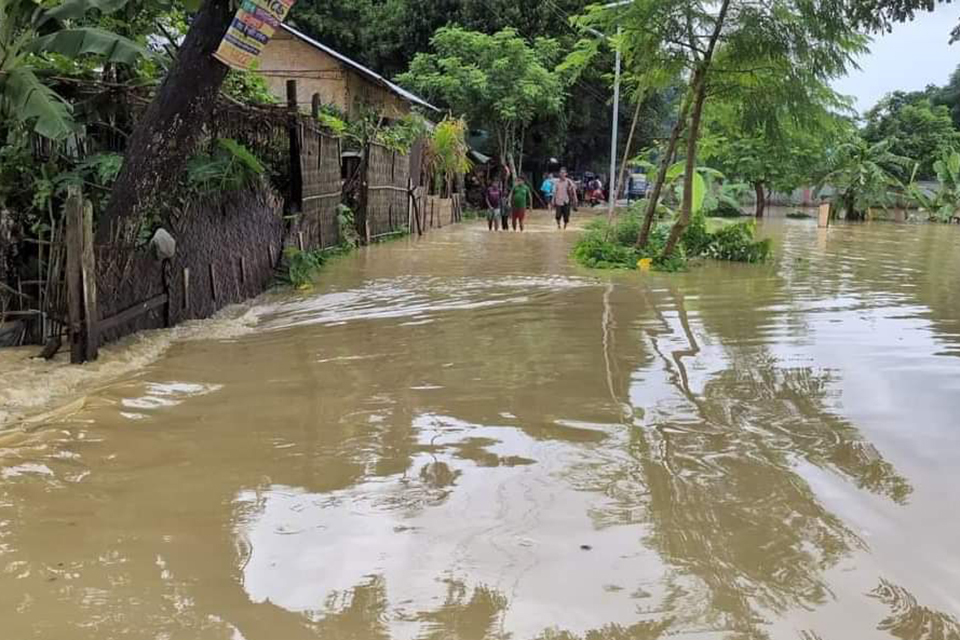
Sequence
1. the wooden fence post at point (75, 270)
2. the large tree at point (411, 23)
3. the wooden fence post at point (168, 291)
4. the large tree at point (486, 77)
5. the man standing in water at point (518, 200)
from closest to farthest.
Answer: the wooden fence post at point (75, 270) < the wooden fence post at point (168, 291) < the man standing in water at point (518, 200) < the large tree at point (486, 77) < the large tree at point (411, 23)

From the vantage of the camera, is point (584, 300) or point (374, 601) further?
point (584, 300)

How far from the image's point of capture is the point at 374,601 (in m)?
3.00

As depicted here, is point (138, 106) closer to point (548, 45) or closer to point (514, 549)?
point (514, 549)

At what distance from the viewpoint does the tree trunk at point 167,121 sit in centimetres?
683

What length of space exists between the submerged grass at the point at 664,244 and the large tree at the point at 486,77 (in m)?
13.6

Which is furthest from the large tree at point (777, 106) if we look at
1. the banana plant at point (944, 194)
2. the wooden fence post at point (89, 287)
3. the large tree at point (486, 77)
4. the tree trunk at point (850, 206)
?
the banana plant at point (944, 194)

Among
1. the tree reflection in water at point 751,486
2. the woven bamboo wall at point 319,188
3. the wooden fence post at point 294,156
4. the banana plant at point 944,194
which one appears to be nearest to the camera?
the tree reflection in water at point 751,486

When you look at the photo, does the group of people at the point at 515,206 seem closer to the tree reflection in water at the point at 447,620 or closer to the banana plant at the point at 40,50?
the banana plant at the point at 40,50

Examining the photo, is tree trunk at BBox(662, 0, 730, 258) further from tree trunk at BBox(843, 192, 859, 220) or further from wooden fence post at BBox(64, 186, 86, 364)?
tree trunk at BBox(843, 192, 859, 220)

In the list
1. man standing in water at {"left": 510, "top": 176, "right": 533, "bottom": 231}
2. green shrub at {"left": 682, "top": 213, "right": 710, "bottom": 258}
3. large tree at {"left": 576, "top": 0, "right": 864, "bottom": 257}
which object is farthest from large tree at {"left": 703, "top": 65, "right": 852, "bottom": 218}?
man standing in water at {"left": 510, "top": 176, "right": 533, "bottom": 231}

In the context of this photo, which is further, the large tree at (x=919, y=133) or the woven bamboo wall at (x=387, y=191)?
the large tree at (x=919, y=133)

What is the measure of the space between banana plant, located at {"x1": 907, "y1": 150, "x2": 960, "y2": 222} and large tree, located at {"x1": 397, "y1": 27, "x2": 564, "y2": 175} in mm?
14976

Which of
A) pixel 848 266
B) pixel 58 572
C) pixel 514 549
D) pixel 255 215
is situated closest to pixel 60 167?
pixel 255 215

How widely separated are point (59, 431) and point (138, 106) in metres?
4.22
